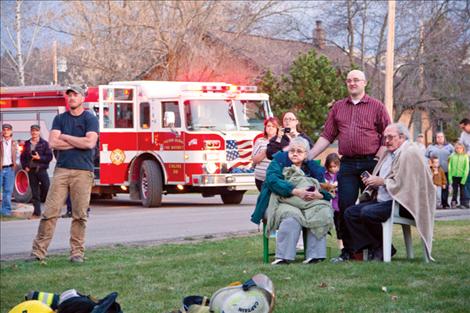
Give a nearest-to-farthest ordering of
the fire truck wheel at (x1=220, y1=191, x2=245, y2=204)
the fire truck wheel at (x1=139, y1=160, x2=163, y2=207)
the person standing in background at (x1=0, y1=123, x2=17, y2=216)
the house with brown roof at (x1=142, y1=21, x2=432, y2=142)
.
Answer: the person standing in background at (x1=0, y1=123, x2=17, y2=216)
the fire truck wheel at (x1=139, y1=160, x2=163, y2=207)
the fire truck wheel at (x1=220, y1=191, x2=245, y2=204)
the house with brown roof at (x1=142, y1=21, x2=432, y2=142)

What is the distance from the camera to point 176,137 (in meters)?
23.0

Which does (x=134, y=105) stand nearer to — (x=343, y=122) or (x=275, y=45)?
(x=343, y=122)

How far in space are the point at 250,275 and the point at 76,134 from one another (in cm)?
349

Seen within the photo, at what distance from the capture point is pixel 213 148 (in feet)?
75.0

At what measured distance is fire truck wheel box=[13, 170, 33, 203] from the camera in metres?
25.3

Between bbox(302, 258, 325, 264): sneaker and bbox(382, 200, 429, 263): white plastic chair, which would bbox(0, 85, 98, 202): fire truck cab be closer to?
bbox(302, 258, 325, 264): sneaker

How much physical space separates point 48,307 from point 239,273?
460 cm

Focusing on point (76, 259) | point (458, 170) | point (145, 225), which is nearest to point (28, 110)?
point (145, 225)

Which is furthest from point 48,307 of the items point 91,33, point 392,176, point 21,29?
point 21,29

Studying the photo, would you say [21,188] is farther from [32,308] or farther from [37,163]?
[32,308]

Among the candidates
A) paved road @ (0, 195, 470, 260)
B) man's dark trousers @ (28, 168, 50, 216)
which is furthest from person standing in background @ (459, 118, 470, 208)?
man's dark trousers @ (28, 168, 50, 216)

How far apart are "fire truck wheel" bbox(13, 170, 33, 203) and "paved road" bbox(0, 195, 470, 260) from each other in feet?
6.39

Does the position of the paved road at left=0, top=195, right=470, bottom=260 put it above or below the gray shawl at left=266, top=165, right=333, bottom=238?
below

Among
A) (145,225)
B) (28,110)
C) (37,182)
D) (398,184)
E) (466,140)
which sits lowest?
(145,225)
